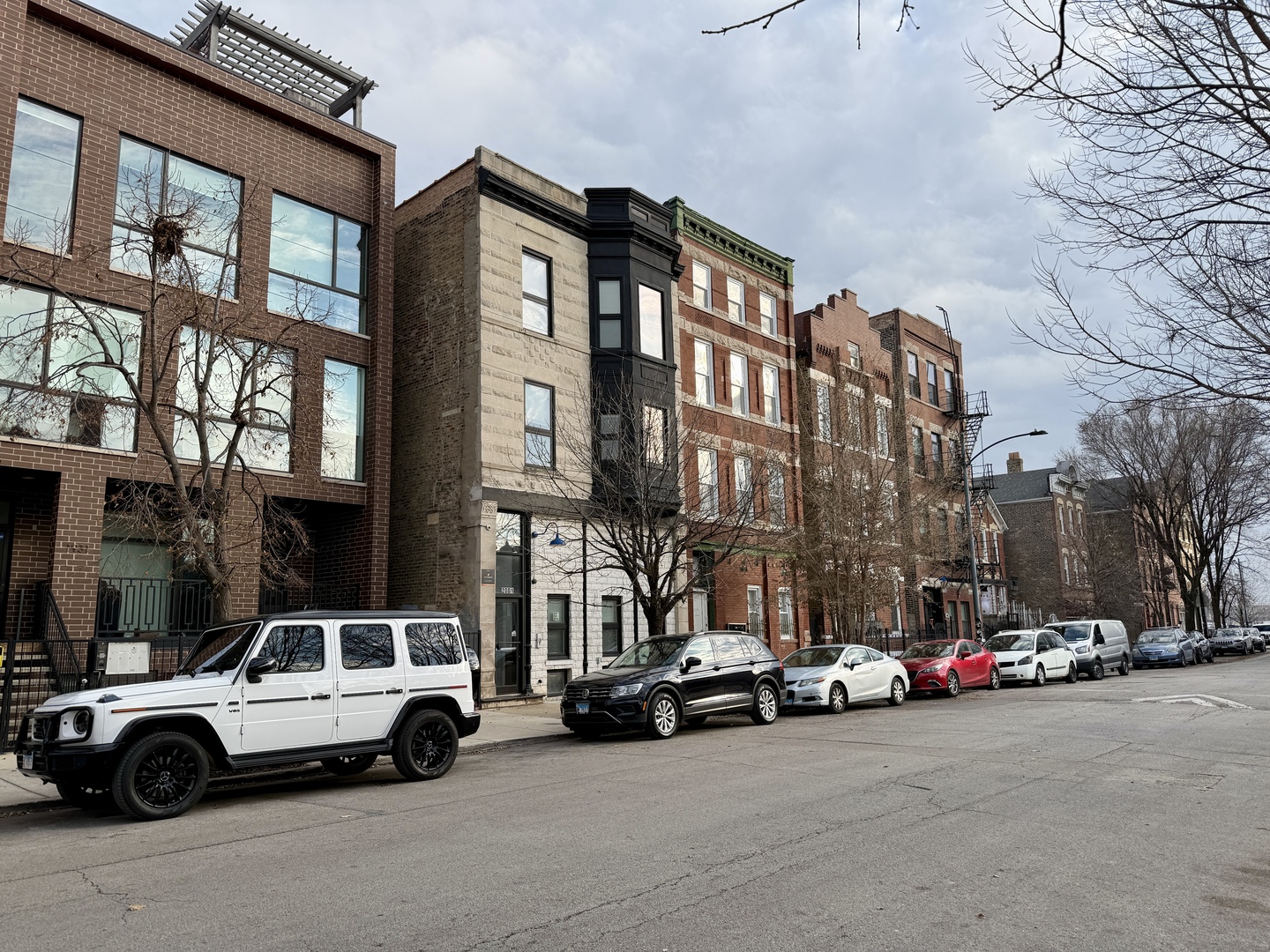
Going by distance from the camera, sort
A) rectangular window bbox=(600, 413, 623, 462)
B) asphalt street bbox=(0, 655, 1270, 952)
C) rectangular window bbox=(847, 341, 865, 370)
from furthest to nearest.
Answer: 1. rectangular window bbox=(847, 341, 865, 370)
2. rectangular window bbox=(600, 413, 623, 462)
3. asphalt street bbox=(0, 655, 1270, 952)

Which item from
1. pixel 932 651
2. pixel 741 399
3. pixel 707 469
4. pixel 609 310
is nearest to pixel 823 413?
pixel 741 399

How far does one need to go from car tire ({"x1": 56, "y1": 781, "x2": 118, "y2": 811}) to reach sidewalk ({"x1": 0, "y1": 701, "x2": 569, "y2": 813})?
39cm

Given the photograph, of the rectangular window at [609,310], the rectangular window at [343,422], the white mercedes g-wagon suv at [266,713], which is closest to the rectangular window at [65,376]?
the rectangular window at [343,422]

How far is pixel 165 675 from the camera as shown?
15.6 meters

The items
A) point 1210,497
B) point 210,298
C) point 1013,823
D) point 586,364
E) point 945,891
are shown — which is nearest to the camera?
point 945,891

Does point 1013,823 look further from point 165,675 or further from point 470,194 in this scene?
point 470,194

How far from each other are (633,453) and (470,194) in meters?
7.77

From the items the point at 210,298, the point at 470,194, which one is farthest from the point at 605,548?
the point at 210,298

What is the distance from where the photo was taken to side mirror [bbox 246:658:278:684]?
9273 mm

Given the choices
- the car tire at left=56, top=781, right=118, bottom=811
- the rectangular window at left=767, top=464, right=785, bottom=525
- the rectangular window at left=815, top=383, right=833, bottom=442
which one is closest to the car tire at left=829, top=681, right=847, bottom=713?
the rectangular window at left=767, top=464, right=785, bottom=525

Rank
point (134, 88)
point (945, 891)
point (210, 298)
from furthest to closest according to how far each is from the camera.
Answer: point (134, 88) → point (210, 298) → point (945, 891)

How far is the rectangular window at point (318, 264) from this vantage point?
18938mm

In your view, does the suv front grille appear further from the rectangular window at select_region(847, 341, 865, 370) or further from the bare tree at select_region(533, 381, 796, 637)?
the rectangular window at select_region(847, 341, 865, 370)

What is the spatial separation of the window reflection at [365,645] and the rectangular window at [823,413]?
18068mm
